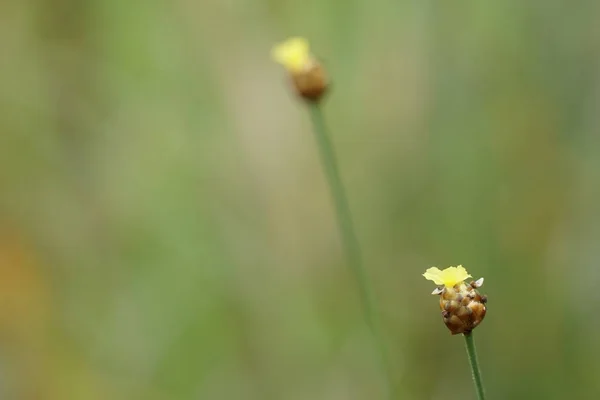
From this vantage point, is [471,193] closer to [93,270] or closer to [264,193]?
[264,193]

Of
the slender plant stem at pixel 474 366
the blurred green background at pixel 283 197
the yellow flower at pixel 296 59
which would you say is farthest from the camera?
the blurred green background at pixel 283 197

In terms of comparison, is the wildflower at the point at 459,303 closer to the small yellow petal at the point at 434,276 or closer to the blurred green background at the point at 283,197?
the small yellow petal at the point at 434,276

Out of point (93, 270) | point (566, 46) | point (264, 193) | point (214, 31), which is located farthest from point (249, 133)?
point (566, 46)

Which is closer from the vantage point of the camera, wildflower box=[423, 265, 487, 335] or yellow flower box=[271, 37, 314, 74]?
wildflower box=[423, 265, 487, 335]

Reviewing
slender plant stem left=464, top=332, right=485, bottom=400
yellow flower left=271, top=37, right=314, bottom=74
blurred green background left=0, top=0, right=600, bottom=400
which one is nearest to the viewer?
slender plant stem left=464, top=332, right=485, bottom=400

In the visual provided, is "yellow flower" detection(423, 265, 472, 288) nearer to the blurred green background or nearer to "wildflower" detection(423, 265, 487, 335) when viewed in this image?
"wildflower" detection(423, 265, 487, 335)

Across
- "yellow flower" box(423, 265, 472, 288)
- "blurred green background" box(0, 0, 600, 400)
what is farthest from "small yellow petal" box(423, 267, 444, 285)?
"blurred green background" box(0, 0, 600, 400)

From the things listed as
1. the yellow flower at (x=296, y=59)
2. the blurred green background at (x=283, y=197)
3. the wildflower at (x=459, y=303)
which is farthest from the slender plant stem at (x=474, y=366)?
the blurred green background at (x=283, y=197)
